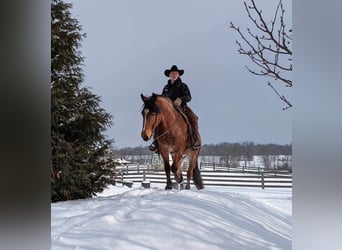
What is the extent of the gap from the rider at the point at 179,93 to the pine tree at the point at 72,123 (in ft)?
1.82

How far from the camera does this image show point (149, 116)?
1808 millimetres

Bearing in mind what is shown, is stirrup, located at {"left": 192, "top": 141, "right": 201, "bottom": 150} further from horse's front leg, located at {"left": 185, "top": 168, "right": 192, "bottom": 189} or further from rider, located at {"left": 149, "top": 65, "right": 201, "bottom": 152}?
horse's front leg, located at {"left": 185, "top": 168, "right": 192, "bottom": 189}

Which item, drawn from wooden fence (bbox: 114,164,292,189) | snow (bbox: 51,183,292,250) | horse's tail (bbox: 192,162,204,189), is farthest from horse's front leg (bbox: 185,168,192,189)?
wooden fence (bbox: 114,164,292,189)

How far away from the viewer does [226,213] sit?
1331 mm

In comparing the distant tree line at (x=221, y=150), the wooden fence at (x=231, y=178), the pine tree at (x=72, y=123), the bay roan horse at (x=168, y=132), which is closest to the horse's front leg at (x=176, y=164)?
the bay roan horse at (x=168, y=132)

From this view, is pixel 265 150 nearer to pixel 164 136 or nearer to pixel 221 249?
pixel 164 136

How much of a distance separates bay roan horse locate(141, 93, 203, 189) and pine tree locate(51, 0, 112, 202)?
592 millimetres

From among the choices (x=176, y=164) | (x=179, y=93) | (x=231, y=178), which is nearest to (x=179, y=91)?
(x=179, y=93)

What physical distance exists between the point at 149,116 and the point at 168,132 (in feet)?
0.77

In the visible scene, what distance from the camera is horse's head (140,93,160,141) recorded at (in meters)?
1.80

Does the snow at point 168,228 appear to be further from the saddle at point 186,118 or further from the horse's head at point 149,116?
the saddle at point 186,118

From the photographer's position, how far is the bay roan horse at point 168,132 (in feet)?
5.94

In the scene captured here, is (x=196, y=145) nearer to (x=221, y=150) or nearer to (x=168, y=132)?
(x=168, y=132)
